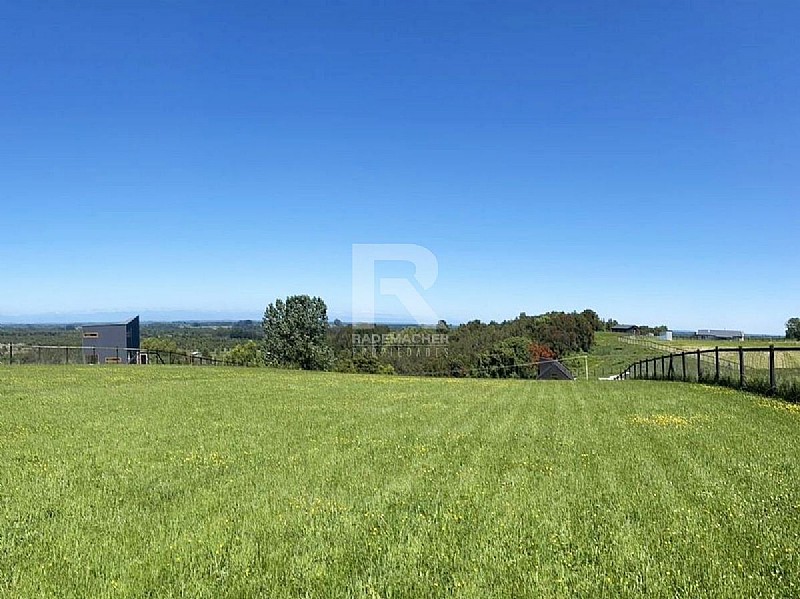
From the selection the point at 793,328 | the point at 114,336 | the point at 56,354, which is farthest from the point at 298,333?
the point at 793,328

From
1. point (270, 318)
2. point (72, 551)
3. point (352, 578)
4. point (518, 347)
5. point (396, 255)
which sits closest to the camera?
point (352, 578)

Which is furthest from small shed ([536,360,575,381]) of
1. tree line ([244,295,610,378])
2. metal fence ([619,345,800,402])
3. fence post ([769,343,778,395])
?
fence post ([769,343,778,395])

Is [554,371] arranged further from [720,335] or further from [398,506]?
[398,506]

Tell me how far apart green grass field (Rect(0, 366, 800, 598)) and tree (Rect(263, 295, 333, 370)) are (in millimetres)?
51794

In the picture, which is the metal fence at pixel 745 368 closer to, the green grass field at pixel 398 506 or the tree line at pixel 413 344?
the green grass field at pixel 398 506

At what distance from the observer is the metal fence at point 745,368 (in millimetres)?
12586

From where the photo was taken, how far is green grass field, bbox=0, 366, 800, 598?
12.1 ft

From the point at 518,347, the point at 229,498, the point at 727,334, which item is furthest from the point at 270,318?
the point at 229,498

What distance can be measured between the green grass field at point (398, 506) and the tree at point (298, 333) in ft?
170

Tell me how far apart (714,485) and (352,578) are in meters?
3.89

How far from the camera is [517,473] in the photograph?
6258mm

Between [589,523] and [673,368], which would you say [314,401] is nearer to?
[589,523]

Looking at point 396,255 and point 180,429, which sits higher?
point 396,255

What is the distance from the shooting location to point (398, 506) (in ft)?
16.8
